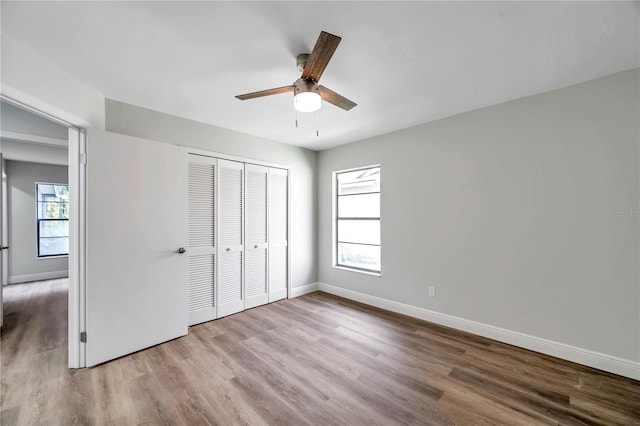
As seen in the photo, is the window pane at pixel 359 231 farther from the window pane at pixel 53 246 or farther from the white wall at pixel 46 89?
the window pane at pixel 53 246

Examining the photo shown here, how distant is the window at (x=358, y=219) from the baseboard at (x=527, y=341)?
64 centimetres

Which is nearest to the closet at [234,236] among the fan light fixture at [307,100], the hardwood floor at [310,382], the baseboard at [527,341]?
the hardwood floor at [310,382]

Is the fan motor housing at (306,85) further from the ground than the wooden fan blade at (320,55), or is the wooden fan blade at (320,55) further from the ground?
the wooden fan blade at (320,55)

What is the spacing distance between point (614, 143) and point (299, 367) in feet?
10.8

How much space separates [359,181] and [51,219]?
6623 millimetres

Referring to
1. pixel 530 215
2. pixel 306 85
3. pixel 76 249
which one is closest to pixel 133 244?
pixel 76 249

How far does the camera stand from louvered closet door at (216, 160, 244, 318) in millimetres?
3297

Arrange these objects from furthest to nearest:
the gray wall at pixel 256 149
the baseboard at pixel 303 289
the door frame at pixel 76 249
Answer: the baseboard at pixel 303 289 < the gray wall at pixel 256 149 < the door frame at pixel 76 249

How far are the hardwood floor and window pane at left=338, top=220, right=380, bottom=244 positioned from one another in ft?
4.67

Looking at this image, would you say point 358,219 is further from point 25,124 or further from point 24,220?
point 24,220

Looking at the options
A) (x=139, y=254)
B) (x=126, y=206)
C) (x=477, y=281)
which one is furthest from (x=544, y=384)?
(x=126, y=206)

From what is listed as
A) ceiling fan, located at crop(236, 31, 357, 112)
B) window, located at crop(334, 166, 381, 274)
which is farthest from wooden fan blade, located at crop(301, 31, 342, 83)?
window, located at crop(334, 166, 381, 274)

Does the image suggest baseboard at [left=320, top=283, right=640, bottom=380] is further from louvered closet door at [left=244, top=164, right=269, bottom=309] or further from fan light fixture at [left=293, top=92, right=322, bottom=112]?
fan light fixture at [left=293, top=92, right=322, bottom=112]

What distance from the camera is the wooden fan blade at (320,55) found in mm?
1356
